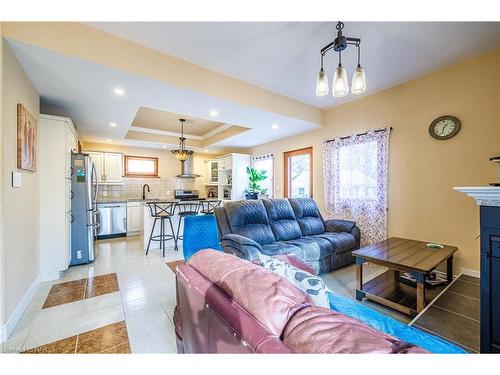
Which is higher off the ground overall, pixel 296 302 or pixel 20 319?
pixel 296 302

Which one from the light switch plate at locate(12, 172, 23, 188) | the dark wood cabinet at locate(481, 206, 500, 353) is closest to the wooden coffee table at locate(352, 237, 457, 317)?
the dark wood cabinet at locate(481, 206, 500, 353)

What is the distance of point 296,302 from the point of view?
28.5 inches

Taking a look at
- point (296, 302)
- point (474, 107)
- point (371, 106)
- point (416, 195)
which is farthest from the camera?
point (371, 106)

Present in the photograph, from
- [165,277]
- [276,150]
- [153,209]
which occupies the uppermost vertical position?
[276,150]

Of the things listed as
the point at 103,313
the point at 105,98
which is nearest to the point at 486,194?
the point at 103,313

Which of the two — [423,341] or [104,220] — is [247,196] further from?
[423,341]

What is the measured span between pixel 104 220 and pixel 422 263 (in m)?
5.80

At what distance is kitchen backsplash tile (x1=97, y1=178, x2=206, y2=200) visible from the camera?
5586mm

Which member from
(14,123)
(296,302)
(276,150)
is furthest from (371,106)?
(14,123)

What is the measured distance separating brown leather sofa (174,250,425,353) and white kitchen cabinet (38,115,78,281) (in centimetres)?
282

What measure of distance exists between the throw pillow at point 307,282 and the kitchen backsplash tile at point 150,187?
5.79 metres

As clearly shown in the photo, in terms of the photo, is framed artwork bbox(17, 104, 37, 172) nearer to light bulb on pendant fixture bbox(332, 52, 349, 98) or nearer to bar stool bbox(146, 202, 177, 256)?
bar stool bbox(146, 202, 177, 256)

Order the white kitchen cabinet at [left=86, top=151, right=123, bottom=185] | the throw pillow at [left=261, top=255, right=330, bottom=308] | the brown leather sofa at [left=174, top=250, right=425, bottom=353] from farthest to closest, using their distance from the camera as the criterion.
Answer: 1. the white kitchen cabinet at [left=86, top=151, right=123, bottom=185]
2. the throw pillow at [left=261, top=255, right=330, bottom=308]
3. the brown leather sofa at [left=174, top=250, right=425, bottom=353]

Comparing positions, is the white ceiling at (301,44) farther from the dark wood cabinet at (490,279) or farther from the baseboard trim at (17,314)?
the baseboard trim at (17,314)
